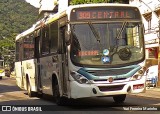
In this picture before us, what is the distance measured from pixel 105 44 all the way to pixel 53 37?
103 inches

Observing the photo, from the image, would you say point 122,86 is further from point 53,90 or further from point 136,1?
point 136,1

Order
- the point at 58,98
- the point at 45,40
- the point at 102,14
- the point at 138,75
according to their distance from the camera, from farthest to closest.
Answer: the point at 45,40, the point at 58,98, the point at 102,14, the point at 138,75

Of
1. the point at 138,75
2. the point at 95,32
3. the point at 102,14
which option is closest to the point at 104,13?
the point at 102,14

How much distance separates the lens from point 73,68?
12.7 metres

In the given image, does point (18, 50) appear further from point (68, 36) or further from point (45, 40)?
point (68, 36)

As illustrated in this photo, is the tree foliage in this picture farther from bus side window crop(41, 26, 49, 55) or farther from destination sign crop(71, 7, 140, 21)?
destination sign crop(71, 7, 140, 21)

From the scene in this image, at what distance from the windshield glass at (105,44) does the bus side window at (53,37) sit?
164 centimetres

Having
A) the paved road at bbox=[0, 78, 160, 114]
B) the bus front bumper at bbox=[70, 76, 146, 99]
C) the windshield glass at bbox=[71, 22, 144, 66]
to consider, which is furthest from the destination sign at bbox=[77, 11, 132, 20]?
the paved road at bbox=[0, 78, 160, 114]

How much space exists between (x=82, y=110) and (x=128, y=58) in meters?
2.16

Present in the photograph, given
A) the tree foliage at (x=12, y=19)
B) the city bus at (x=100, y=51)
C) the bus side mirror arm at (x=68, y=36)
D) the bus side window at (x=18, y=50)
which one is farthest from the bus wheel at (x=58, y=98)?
the tree foliage at (x=12, y=19)

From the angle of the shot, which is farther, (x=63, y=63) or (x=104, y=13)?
(x=63, y=63)

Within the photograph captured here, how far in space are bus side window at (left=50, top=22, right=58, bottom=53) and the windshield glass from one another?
1.64m

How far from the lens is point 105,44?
12.9m

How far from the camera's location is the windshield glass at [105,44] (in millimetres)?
12758
